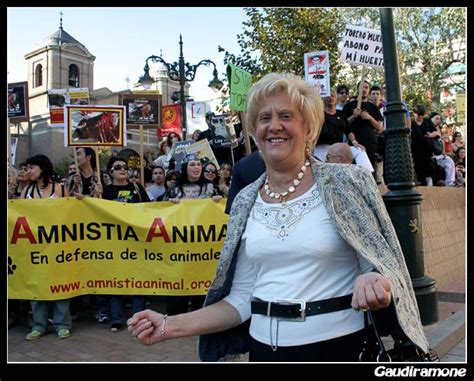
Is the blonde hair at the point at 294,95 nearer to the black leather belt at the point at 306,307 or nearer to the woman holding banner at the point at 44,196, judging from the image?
the black leather belt at the point at 306,307

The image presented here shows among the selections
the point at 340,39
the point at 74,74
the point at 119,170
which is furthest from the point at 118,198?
the point at 74,74

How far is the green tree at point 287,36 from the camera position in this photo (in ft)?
51.5

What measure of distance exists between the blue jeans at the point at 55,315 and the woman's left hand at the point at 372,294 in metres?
5.03

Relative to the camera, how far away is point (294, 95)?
7.17 ft

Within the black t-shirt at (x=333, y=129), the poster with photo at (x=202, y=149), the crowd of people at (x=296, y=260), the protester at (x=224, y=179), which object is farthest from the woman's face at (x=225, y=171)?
the crowd of people at (x=296, y=260)

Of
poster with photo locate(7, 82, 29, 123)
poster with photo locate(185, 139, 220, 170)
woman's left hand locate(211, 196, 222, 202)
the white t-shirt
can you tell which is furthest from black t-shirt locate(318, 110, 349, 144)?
poster with photo locate(7, 82, 29, 123)

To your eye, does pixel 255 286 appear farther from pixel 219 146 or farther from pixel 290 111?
pixel 219 146

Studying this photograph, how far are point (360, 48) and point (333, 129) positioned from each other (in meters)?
1.92

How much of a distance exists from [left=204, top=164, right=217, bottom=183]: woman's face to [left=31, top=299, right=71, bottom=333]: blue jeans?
245 centimetres

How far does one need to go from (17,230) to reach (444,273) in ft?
21.2

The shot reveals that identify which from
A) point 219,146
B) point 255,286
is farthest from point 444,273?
point 255,286

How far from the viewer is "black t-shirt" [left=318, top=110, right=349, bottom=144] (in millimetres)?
6934

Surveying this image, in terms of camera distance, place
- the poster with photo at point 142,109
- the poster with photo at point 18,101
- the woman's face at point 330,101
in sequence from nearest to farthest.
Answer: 1. the woman's face at point 330,101
2. the poster with photo at point 18,101
3. the poster with photo at point 142,109

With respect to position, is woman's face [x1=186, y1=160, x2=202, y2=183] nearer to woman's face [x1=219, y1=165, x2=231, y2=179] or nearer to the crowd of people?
woman's face [x1=219, y1=165, x2=231, y2=179]
